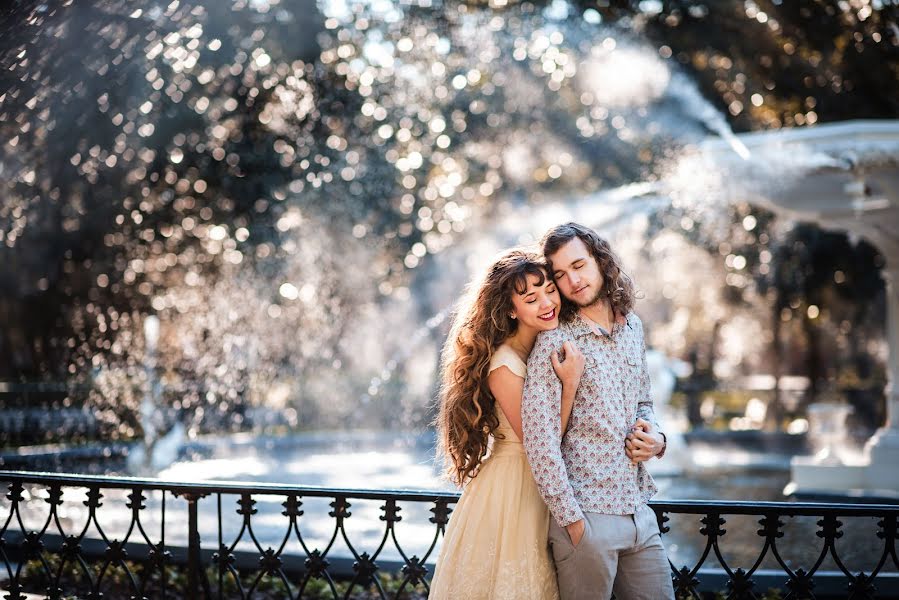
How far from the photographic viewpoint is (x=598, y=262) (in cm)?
312

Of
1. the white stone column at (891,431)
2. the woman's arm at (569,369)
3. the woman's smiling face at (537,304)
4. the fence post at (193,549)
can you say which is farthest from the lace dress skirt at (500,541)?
the white stone column at (891,431)

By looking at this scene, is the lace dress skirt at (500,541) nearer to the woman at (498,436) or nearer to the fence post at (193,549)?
the woman at (498,436)

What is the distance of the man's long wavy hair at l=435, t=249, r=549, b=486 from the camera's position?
3.05 meters

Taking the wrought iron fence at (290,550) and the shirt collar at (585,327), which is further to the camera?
the wrought iron fence at (290,550)

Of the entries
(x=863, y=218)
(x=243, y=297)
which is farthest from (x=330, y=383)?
(x=863, y=218)

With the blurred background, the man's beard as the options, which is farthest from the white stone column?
the man's beard

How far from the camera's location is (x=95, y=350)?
1550 centimetres

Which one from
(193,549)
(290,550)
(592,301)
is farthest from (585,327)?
(290,550)

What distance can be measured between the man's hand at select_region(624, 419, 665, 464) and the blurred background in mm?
5086

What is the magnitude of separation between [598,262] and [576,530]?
92 centimetres

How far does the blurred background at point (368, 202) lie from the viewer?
1072cm

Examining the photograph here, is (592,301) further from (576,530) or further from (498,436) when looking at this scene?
(576,530)

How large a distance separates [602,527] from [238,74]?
12.0 m

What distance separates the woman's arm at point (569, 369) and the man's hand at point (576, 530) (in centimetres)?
38
